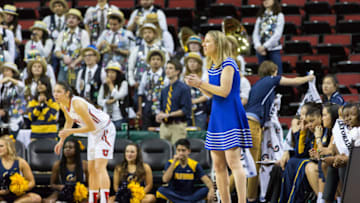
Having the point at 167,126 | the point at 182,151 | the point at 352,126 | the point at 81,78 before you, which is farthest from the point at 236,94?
the point at 81,78

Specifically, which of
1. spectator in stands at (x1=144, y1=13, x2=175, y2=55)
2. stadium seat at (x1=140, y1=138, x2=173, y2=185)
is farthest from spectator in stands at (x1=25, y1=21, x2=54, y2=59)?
stadium seat at (x1=140, y1=138, x2=173, y2=185)

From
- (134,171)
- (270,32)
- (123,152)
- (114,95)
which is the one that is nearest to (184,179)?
(134,171)

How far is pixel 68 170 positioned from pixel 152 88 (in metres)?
1.89

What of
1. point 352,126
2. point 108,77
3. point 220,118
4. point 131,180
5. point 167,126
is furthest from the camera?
point 108,77

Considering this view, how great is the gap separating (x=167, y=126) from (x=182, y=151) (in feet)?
3.22

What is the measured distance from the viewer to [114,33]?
898cm

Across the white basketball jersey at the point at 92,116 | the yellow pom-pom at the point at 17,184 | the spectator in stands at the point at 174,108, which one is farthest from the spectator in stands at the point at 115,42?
the white basketball jersey at the point at 92,116

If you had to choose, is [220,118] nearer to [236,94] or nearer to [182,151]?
[236,94]

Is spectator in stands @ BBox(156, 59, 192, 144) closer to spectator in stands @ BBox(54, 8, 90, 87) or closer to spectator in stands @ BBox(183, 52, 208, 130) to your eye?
spectator in stands @ BBox(183, 52, 208, 130)

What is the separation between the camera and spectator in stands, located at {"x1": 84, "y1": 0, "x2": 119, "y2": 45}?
933cm

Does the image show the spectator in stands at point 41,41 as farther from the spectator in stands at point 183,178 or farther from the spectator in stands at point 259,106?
the spectator in stands at point 259,106

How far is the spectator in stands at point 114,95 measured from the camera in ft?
26.7

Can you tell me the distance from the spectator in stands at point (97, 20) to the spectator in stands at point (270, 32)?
255 cm

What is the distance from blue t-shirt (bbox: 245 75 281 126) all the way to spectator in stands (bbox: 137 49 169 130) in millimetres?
2139
